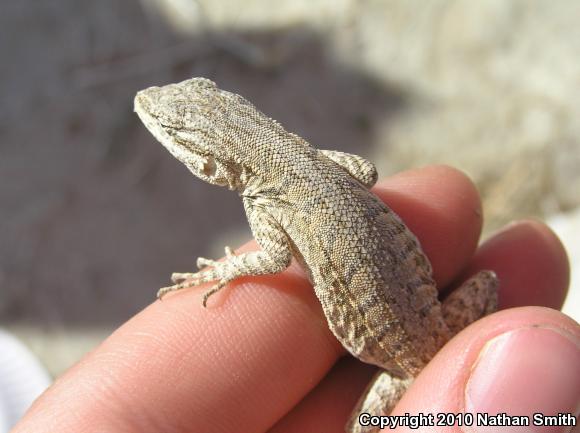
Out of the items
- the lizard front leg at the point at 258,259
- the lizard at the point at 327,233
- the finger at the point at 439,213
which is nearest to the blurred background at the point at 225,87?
the finger at the point at 439,213

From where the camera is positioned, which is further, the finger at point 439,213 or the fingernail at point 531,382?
the finger at point 439,213

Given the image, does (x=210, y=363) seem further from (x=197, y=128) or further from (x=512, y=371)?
(x=512, y=371)

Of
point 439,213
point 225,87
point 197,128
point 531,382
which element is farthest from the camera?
point 225,87

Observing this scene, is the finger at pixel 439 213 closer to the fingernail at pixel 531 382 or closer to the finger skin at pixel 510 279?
the finger skin at pixel 510 279

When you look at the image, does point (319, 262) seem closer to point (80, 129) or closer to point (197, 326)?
point (197, 326)

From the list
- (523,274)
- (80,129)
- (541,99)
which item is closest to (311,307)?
(523,274)

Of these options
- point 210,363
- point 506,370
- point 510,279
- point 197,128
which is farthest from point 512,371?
point 197,128
